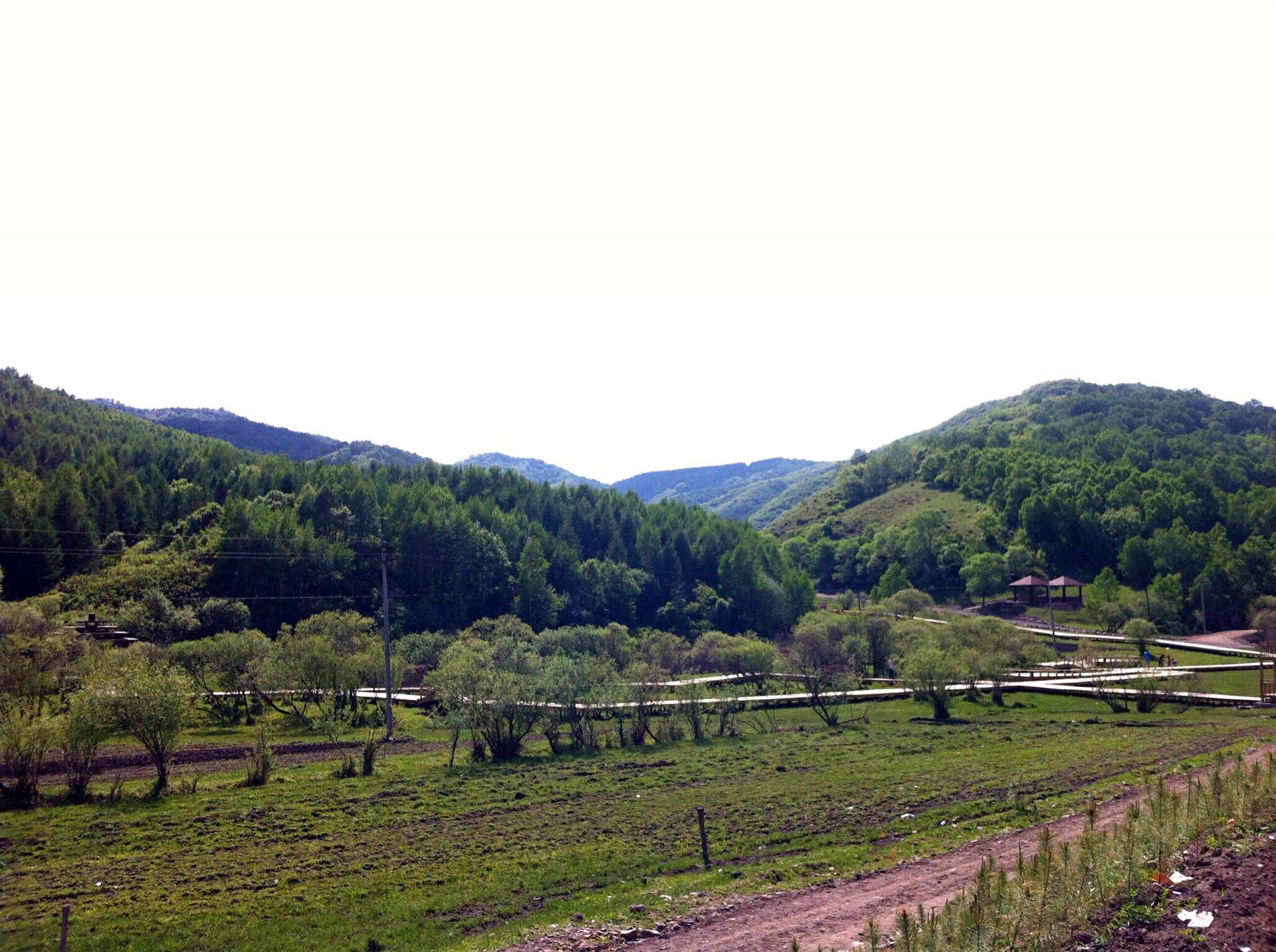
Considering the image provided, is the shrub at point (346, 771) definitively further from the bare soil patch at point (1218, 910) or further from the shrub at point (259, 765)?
the bare soil patch at point (1218, 910)

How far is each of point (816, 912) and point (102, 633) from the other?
229 ft

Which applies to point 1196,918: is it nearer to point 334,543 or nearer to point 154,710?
point 154,710

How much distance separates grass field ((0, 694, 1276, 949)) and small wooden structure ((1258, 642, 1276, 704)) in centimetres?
1216

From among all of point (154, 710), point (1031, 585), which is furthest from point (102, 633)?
point (1031, 585)

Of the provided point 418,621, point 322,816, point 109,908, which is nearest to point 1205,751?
point 322,816

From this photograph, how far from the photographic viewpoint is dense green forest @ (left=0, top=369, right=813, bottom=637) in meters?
91.1

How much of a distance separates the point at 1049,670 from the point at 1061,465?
126418 mm

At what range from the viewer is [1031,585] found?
123 m

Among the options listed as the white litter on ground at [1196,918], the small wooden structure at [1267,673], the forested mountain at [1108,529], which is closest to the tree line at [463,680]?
the small wooden structure at [1267,673]

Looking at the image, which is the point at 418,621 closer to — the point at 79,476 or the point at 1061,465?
the point at 79,476

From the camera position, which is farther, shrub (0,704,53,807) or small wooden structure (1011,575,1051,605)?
small wooden structure (1011,575,1051,605)

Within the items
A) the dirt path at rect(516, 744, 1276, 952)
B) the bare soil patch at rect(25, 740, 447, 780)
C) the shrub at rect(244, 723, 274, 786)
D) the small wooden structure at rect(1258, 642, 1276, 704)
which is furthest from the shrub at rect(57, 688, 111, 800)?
the small wooden structure at rect(1258, 642, 1276, 704)

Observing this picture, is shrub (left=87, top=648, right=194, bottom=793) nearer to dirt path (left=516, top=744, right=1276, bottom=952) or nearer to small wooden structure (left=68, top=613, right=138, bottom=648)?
dirt path (left=516, top=744, right=1276, bottom=952)

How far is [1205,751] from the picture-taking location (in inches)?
1400
